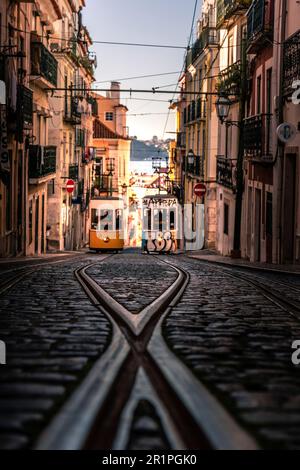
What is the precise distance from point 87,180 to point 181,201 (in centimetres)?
715

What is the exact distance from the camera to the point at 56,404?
16.1 feet

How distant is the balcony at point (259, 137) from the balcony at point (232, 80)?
3.00m

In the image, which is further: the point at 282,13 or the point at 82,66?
the point at 82,66

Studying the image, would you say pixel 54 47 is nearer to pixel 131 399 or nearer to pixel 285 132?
pixel 285 132

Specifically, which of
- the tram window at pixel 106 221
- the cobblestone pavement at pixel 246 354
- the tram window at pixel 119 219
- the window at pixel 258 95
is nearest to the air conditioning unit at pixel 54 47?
the tram window at pixel 106 221

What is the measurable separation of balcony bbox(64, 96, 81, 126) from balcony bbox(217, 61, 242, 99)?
10.4 m

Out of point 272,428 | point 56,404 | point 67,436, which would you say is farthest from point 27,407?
point 272,428

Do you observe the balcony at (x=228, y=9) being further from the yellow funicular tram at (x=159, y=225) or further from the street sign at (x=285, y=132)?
the street sign at (x=285, y=132)

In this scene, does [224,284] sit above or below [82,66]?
below

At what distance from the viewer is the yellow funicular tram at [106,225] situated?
36.4m

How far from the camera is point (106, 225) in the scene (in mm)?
36594

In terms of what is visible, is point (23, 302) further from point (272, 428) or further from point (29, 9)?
point (29, 9)

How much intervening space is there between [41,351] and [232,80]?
22.5 meters

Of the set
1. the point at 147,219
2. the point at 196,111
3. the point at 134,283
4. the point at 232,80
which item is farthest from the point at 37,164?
the point at 196,111
